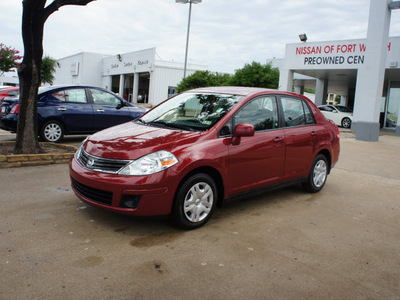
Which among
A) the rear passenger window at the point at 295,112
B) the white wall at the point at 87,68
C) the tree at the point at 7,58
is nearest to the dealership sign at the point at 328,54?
the rear passenger window at the point at 295,112

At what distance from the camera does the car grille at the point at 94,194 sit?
142 inches

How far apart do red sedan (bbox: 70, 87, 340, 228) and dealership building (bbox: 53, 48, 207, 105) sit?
2363 cm

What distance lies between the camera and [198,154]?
3783 mm

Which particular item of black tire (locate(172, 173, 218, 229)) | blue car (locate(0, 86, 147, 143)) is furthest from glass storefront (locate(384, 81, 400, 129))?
black tire (locate(172, 173, 218, 229))

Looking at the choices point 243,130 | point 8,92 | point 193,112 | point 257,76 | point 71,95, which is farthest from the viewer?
point 257,76

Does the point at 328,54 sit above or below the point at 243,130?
above

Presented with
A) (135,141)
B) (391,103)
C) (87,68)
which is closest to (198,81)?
(391,103)

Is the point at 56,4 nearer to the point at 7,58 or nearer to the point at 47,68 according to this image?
the point at 7,58

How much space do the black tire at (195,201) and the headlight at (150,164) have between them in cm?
29

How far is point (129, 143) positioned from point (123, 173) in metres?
0.40

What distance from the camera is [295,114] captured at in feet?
17.5

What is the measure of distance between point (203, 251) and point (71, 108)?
22.1 feet

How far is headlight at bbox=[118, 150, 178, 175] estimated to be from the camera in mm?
3547

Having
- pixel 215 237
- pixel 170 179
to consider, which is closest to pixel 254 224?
pixel 215 237
